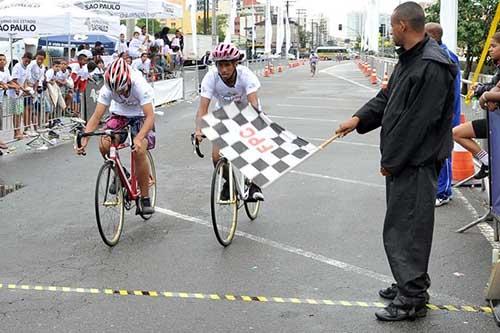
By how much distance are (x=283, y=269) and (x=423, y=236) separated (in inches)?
60.6

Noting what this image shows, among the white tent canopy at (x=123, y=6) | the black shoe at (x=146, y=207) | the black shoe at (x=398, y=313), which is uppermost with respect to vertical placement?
the white tent canopy at (x=123, y=6)

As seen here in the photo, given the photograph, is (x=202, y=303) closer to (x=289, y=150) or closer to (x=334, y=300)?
(x=334, y=300)

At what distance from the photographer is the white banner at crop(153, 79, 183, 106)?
878 inches

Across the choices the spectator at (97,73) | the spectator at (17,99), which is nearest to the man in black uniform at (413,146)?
the spectator at (17,99)

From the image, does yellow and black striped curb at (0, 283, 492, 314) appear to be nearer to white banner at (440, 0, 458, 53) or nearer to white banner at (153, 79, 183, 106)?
white banner at (440, 0, 458, 53)

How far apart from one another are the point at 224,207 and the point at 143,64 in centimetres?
1631

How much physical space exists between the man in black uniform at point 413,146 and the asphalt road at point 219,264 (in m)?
0.29

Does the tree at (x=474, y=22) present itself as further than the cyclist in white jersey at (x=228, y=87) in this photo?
Yes

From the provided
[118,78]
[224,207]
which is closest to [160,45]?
[118,78]

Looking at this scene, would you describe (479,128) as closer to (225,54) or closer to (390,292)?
(225,54)

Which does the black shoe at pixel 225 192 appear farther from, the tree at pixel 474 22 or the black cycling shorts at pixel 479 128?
the tree at pixel 474 22

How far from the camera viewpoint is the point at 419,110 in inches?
179

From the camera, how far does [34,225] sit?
25.0ft

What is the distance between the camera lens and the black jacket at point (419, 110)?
455 centimetres
